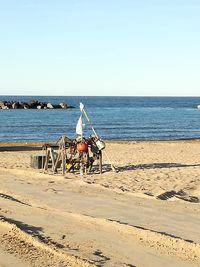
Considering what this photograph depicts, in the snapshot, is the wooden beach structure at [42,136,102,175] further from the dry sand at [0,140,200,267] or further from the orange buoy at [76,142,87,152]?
the dry sand at [0,140,200,267]

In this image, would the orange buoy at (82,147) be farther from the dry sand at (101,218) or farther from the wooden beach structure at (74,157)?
the dry sand at (101,218)

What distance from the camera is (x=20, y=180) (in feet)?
47.0

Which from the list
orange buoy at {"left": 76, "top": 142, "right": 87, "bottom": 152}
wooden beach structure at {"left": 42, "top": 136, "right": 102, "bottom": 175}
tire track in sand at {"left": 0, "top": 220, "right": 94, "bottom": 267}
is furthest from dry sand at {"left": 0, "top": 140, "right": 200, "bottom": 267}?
orange buoy at {"left": 76, "top": 142, "right": 87, "bottom": 152}

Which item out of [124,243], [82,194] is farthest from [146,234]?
[82,194]

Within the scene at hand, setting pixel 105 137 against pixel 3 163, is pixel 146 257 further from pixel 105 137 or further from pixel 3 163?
pixel 105 137

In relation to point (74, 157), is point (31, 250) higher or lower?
lower

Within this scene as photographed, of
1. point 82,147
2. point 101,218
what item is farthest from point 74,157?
point 101,218

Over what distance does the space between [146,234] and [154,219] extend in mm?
1240

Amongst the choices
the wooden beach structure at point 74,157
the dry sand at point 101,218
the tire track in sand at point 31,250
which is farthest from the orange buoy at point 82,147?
the tire track in sand at point 31,250

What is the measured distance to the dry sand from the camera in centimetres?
Answer: 734

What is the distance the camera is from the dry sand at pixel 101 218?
7340 mm

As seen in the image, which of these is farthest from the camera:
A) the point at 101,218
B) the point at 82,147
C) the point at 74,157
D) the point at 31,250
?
the point at 74,157

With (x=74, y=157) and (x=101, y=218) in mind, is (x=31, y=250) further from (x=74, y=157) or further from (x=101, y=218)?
(x=74, y=157)

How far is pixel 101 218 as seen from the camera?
9336mm
